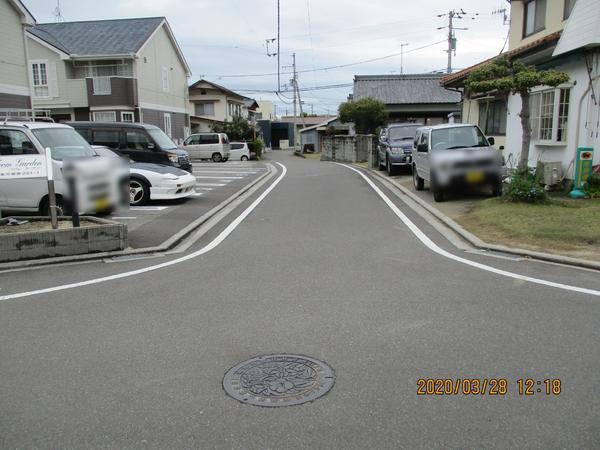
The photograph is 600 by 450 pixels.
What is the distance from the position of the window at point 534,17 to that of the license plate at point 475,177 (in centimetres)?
665

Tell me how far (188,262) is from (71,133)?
5301mm

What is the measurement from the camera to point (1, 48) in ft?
56.5

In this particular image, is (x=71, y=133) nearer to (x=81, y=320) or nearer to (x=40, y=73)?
(x=81, y=320)

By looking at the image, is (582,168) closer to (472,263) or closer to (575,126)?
(575,126)

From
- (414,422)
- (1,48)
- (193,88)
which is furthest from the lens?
(193,88)

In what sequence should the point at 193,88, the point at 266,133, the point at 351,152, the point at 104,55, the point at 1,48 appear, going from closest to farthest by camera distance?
the point at 1,48
the point at 104,55
the point at 351,152
the point at 193,88
the point at 266,133

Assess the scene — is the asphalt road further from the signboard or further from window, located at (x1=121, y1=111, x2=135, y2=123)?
window, located at (x1=121, y1=111, x2=135, y2=123)

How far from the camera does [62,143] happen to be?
10469 millimetres

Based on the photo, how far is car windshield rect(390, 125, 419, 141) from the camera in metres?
20.7

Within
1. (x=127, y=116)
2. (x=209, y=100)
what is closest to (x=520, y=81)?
(x=127, y=116)

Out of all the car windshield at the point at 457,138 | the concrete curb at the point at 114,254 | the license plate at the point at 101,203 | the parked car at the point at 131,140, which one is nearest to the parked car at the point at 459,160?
the car windshield at the point at 457,138

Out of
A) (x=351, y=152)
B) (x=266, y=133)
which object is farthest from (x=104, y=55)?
(x=266, y=133)

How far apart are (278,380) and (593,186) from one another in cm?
1031
